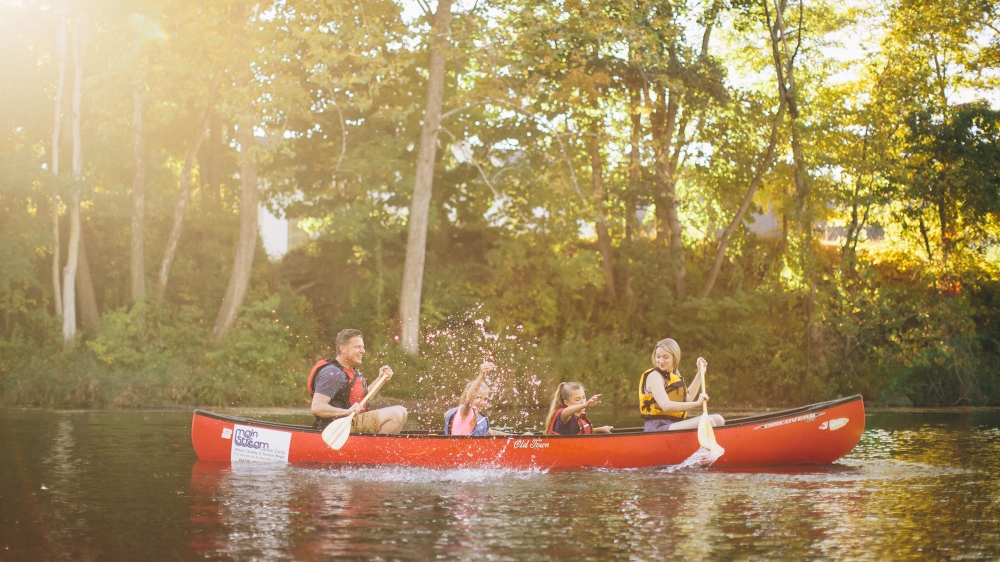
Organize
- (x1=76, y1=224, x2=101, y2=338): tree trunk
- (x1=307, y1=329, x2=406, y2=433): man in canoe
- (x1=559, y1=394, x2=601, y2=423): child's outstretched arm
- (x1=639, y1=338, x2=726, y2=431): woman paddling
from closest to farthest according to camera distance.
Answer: (x1=307, y1=329, x2=406, y2=433): man in canoe < (x1=639, y1=338, x2=726, y2=431): woman paddling < (x1=559, y1=394, x2=601, y2=423): child's outstretched arm < (x1=76, y1=224, x2=101, y2=338): tree trunk

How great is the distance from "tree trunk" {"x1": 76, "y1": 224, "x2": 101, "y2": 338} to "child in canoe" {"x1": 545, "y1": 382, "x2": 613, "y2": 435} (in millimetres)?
13705

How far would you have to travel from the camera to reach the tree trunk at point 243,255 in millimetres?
21672

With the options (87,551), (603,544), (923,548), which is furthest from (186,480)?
(923,548)

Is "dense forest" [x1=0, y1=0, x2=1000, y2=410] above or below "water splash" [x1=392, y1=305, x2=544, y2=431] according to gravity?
above

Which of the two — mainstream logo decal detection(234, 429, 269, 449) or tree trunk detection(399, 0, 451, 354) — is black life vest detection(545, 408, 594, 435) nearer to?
mainstream logo decal detection(234, 429, 269, 449)

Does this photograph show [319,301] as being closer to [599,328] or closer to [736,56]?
[599,328]

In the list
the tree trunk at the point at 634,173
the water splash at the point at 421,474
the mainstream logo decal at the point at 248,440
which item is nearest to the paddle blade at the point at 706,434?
the water splash at the point at 421,474

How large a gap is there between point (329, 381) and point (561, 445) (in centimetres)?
221

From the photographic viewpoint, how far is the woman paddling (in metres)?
10.7

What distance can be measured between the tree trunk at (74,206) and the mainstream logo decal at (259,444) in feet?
35.8

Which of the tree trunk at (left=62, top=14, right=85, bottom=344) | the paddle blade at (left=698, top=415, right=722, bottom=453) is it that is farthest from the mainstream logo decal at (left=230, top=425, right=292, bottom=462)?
the tree trunk at (left=62, top=14, right=85, bottom=344)

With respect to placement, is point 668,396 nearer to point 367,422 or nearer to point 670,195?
point 367,422

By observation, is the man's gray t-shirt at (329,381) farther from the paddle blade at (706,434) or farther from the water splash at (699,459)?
the paddle blade at (706,434)

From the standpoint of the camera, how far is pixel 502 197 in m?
22.3
